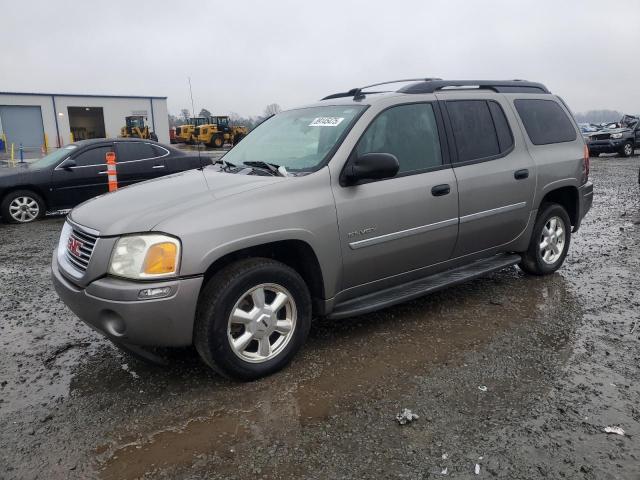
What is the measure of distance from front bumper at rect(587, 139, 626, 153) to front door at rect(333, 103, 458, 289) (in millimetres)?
19447

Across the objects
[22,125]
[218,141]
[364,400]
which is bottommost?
[364,400]

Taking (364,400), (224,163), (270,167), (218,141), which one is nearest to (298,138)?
(270,167)

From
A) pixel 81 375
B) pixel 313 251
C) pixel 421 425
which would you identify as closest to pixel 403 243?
pixel 313 251

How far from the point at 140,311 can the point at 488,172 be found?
3003 millimetres

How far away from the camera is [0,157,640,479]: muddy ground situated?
2.51 metres

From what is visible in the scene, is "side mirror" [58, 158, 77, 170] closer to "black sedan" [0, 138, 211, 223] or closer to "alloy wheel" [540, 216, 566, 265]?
"black sedan" [0, 138, 211, 223]

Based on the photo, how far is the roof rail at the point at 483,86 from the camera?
4164 millimetres

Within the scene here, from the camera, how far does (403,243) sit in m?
3.81

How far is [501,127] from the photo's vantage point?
15.2ft

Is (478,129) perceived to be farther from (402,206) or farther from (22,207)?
(22,207)

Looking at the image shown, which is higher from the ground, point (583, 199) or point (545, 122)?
point (545, 122)

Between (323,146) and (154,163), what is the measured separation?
7.06 m

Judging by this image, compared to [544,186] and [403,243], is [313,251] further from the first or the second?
[544,186]

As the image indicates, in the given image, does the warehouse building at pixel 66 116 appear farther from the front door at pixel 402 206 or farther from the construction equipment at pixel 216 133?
the front door at pixel 402 206
